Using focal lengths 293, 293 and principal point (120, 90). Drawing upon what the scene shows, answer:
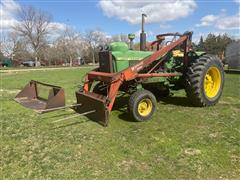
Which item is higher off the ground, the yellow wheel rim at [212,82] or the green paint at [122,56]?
the green paint at [122,56]

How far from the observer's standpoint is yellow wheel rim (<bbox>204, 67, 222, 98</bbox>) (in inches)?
294

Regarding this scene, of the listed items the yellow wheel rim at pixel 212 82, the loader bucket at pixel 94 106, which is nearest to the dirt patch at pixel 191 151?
the loader bucket at pixel 94 106

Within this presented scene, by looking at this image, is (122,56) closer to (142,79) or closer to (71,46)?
(142,79)

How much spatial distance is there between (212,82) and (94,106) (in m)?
3.42

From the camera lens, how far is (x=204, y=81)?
7.04 metres

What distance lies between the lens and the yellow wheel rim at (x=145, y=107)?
602 cm

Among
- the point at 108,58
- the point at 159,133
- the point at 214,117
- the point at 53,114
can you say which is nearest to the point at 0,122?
the point at 53,114

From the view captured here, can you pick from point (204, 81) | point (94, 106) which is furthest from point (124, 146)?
point (204, 81)

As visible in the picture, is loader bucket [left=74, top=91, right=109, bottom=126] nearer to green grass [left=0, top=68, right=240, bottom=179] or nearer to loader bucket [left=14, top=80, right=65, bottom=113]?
green grass [left=0, top=68, right=240, bottom=179]

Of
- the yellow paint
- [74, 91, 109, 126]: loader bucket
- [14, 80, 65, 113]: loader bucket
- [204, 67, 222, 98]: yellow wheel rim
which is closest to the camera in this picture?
[74, 91, 109, 126]: loader bucket

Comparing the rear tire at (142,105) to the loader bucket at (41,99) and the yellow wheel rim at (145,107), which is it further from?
the loader bucket at (41,99)

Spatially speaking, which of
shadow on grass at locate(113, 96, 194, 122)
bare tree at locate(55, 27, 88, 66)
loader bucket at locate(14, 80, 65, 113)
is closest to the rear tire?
shadow on grass at locate(113, 96, 194, 122)

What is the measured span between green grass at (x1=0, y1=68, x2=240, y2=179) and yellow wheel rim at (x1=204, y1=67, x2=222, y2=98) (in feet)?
2.78

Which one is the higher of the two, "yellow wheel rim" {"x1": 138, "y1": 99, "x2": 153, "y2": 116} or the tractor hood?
the tractor hood
